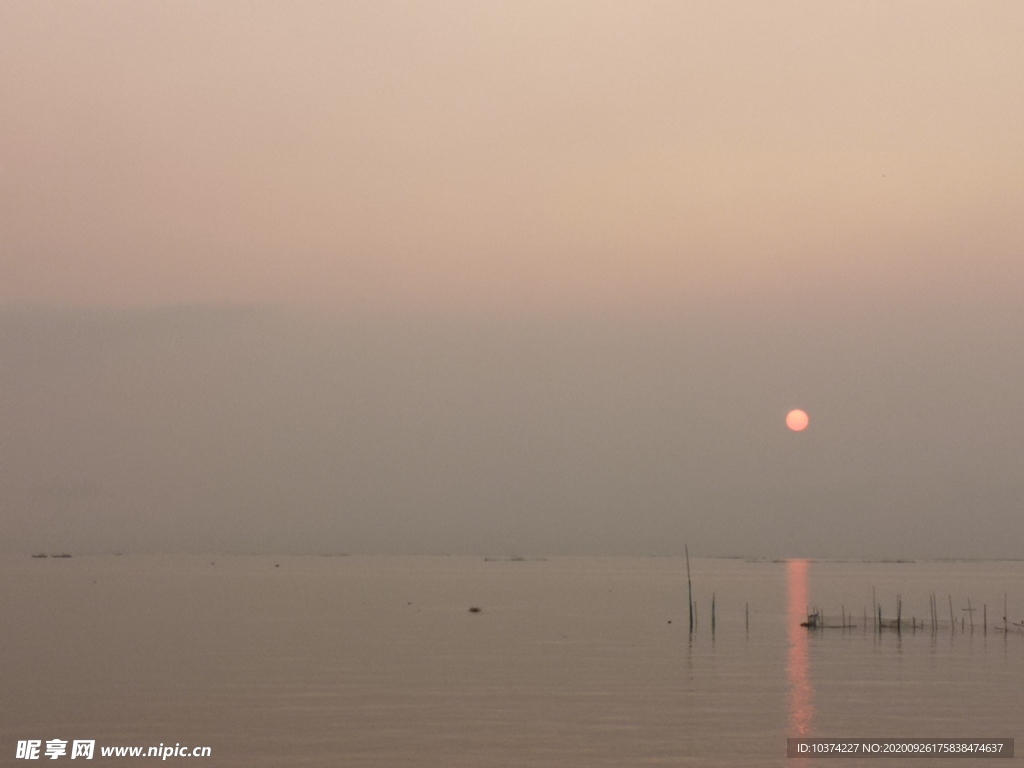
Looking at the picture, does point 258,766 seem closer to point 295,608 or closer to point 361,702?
point 361,702

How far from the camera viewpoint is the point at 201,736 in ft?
146

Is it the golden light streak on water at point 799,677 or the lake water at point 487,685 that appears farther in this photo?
the golden light streak on water at point 799,677

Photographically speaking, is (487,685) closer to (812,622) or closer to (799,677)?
(799,677)

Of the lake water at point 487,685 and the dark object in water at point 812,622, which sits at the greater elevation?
the dark object in water at point 812,622

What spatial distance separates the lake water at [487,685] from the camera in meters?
44.0

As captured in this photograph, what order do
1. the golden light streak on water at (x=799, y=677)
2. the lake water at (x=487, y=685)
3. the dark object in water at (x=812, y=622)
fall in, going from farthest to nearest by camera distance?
the dark object in water at (x=812, y=622) → the golden light streak on water at (x=799, y=677) → the lake water at (x=487, y=685)

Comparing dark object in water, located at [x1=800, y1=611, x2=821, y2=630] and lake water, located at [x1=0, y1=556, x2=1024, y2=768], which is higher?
dark object in water, located at [x1=800, y1=611, x2=821, y2=630]

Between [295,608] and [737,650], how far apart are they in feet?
184

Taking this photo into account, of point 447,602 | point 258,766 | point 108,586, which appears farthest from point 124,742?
point 108,586

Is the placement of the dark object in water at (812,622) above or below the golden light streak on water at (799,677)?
above

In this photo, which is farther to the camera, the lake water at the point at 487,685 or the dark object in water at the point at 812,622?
the dark object in water at the point at 812,622

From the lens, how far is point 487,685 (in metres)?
60.3

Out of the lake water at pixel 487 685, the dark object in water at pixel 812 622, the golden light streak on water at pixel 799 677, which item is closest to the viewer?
the lake water at pixel 487 685

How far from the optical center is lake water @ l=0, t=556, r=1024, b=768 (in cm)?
4397
